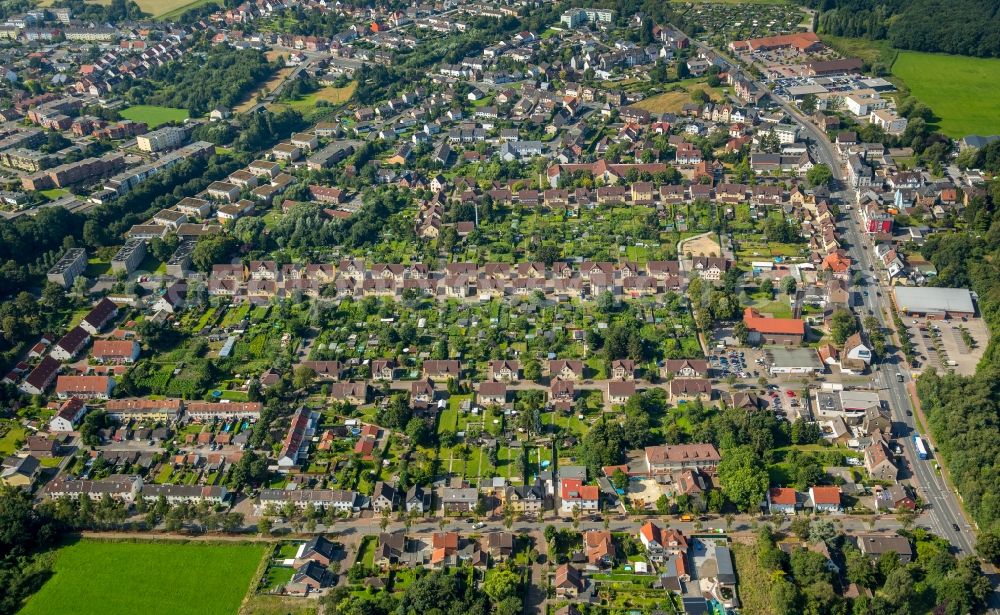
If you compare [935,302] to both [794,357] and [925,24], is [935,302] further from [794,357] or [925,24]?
[925,24]

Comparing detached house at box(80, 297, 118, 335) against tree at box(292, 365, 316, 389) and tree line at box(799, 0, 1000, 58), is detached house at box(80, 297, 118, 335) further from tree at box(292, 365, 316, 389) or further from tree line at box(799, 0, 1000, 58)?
tree line at box(799, 0, 1000, 58)

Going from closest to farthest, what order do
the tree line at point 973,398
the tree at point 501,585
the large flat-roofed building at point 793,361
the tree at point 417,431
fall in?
1. the tree at point 501,585
2. the tree line at point 973,398
3. the tree at point 417,431
4. the large flat-roofed building at point 793,361

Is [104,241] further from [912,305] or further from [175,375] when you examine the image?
[912,305]

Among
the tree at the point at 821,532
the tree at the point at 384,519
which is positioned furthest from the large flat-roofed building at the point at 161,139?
the tree at the point at 821,532

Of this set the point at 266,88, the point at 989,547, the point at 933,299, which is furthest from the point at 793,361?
the point at 266,88

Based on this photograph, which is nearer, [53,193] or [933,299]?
[933,299]

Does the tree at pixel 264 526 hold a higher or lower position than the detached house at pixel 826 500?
higher

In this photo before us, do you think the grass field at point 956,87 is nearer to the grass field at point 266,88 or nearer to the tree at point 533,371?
the tree at point 533,371
